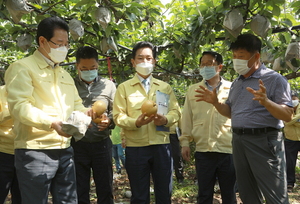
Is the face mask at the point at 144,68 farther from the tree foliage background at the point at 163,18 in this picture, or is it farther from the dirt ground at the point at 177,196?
the dirt ground at the point at 177,196

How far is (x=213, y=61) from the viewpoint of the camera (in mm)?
3566

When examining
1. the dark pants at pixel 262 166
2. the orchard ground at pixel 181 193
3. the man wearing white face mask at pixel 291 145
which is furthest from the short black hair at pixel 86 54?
the man wearing white face mask at pixel 291 145

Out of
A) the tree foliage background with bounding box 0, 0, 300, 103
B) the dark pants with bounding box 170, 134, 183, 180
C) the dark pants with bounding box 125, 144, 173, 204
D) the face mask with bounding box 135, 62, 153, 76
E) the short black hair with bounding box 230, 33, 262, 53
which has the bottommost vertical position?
the dark pants with bounding box 170, 134, 183, 180

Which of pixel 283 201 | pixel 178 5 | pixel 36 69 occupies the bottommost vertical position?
pixel 283 201

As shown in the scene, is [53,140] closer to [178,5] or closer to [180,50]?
[180,50]

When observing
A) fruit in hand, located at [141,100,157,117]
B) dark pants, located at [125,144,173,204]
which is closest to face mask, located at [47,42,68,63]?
fruit in hand, located at [141,100,157,117]

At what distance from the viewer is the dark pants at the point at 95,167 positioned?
345cm

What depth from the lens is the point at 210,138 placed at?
3357 millimetres

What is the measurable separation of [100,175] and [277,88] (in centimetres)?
206

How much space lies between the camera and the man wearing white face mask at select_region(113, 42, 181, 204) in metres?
3.09

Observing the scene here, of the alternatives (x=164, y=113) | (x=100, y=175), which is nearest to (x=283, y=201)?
(x=164, y=113)

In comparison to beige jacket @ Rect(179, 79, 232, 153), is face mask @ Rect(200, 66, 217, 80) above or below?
above

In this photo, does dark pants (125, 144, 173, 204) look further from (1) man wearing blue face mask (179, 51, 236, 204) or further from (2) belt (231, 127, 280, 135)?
(2) belt (231, 127, 280, 135)

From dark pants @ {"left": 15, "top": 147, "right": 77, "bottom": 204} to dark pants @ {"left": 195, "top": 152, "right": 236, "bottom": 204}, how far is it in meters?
1.50
